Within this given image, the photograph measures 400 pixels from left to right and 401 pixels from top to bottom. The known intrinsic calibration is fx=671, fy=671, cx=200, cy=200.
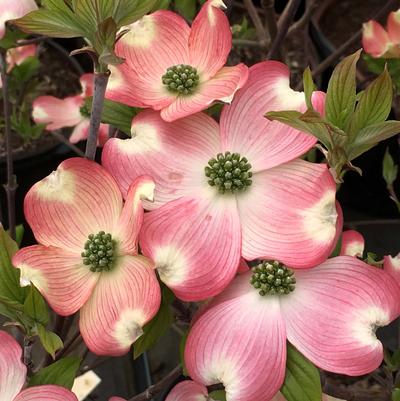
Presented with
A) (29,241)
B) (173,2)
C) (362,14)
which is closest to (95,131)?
(173,2)

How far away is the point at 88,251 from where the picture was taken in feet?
1.51

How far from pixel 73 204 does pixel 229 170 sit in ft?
0.37

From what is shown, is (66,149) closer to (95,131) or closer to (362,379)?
(362,379)

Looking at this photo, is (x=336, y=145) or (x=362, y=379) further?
(x=362, y=379)

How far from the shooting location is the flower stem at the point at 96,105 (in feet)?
1.40

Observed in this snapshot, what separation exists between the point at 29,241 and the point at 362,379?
0.69m

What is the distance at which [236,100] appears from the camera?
0.47 m

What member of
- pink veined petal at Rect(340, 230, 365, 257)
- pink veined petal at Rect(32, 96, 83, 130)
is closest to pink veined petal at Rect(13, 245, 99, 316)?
pink veined petal at Rect(340, 230, 365, 257)

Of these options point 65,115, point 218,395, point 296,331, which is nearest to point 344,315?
point 296,331

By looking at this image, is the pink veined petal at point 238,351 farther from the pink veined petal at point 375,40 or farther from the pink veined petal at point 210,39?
the pink veined petal at point 375,40

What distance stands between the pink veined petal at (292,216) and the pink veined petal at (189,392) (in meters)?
0.16

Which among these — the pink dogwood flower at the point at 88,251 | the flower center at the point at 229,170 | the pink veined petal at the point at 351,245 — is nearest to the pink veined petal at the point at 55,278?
the pink dogwood flower at the point at 88,251

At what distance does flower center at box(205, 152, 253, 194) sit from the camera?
459mm

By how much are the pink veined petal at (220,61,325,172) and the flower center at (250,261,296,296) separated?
7 cm
